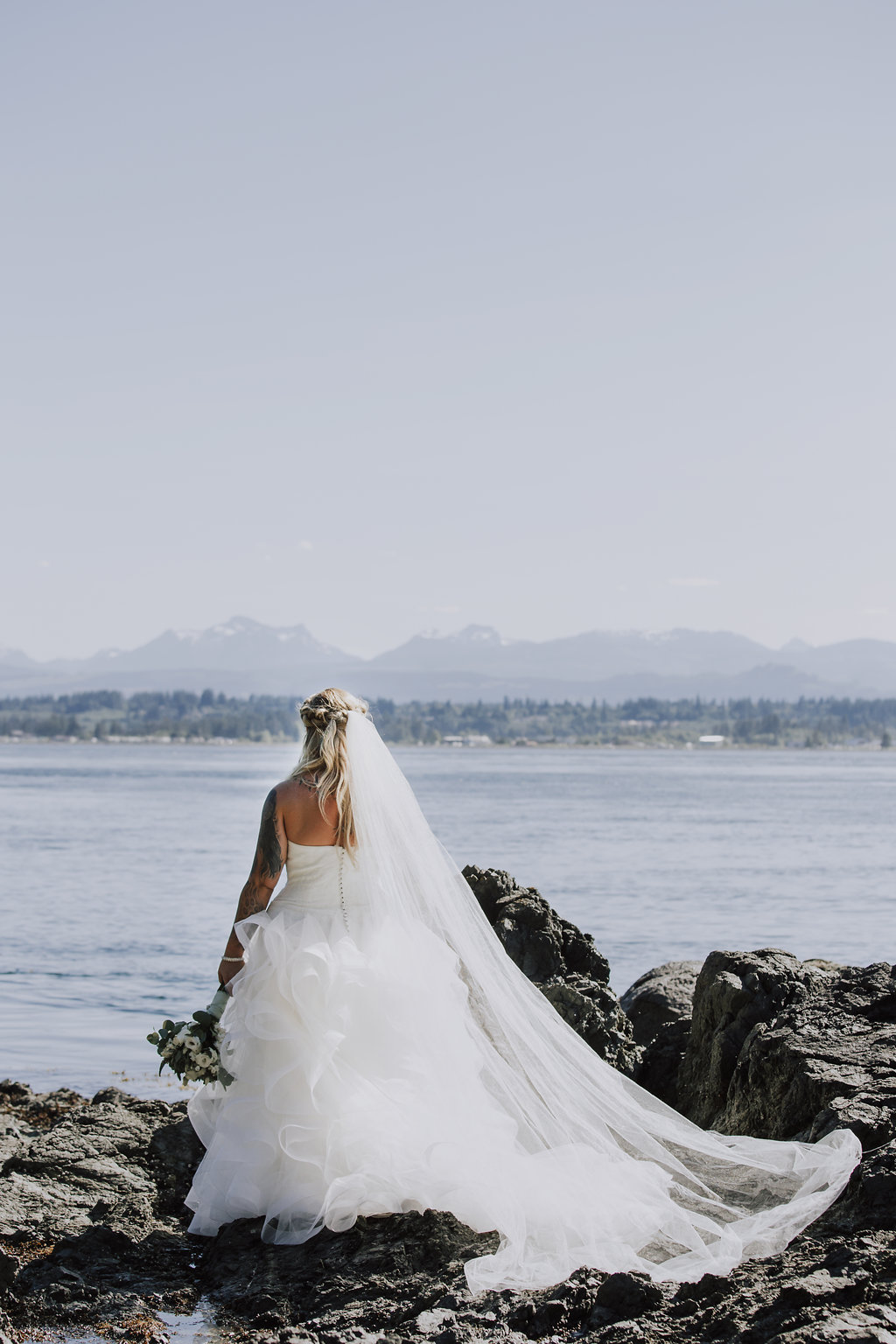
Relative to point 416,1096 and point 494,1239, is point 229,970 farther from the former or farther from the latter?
point 494,1239

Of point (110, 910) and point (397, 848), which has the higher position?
point (397, 848)

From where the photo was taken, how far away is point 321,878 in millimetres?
5641

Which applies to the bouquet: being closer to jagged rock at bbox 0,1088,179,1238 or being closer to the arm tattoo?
the arm tattoo

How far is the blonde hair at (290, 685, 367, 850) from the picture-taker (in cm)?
564

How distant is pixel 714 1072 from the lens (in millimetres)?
6875

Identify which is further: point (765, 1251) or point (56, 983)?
point (56, 983)

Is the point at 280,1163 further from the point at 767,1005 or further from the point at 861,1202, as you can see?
the point at 767,1005

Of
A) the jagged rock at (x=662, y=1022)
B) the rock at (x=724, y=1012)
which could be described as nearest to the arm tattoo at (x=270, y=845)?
the rock at (x=724, y=1012)

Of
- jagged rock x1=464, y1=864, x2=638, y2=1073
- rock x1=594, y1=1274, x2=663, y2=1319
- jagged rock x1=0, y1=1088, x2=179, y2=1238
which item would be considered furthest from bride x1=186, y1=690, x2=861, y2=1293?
jagged rock x1=464, y1=864, x2=638, y2=1073

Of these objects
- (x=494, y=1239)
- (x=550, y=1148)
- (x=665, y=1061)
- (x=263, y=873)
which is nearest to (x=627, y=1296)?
(x=494, y=1239)

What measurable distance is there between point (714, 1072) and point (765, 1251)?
2.34 metres

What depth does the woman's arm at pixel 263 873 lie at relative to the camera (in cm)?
553

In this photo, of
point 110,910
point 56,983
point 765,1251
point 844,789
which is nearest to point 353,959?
point 765,1251

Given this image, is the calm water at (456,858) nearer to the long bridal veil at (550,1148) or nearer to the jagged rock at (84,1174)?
the jagged rock at (84,1174)
